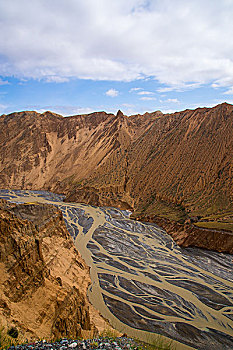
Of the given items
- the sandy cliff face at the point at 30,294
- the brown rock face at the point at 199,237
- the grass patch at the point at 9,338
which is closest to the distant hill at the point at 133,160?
the brown rock face at the point at 199,237

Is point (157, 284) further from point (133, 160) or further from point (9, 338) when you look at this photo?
point (133, 160)

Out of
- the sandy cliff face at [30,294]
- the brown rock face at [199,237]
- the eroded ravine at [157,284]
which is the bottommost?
the eroded ravine at [157,284]

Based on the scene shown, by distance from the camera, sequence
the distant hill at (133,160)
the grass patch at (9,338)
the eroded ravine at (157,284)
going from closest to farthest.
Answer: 1. the grass patch at (9,338)
2. the eroded ravine at (157,284)
3. the distant hill at (133,160)

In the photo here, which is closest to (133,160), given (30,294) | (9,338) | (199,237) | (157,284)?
(199,237)

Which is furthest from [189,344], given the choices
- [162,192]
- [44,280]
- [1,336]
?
[162,192]

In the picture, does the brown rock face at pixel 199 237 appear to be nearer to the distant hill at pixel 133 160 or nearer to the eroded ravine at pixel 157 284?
the eroded ravine at pixel 157 284

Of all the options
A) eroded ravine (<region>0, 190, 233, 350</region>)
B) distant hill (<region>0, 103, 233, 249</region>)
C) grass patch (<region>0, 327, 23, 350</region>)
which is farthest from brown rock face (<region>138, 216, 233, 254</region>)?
grass patch (<region>0, 327, 23, 350</region>)
